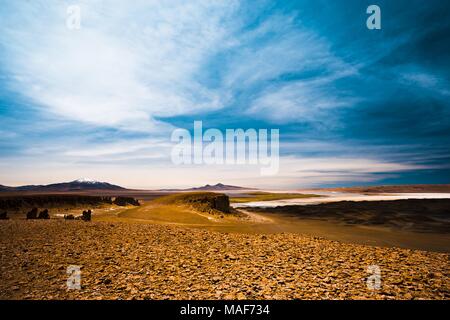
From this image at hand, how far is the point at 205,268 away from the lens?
8.81 meters

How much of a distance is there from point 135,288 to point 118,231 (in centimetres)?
902

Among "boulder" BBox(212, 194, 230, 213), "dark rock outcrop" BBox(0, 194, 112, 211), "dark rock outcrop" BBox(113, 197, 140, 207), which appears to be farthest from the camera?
"dark rock outcrop" BBox(113, 197, 140, 207)

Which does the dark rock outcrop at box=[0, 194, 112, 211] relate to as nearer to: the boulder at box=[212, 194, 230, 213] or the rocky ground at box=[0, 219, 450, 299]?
the boulder at box=[212, 194, 230, 213]

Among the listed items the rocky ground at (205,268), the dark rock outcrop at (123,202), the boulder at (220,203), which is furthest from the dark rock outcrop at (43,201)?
the rocky ground at (205,268)

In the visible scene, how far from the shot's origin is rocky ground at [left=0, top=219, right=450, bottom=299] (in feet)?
22.2

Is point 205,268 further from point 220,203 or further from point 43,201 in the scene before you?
point 43,201

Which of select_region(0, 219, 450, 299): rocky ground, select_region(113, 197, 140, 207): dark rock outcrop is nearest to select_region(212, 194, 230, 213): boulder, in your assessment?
select_region(0, 219, 450, 299): rocky ground

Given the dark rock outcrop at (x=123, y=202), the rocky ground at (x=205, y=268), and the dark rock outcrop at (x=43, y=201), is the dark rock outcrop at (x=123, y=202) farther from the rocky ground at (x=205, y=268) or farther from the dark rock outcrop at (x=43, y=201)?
the rocky ground at (x=205, y=268)

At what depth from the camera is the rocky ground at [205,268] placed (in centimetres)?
676
